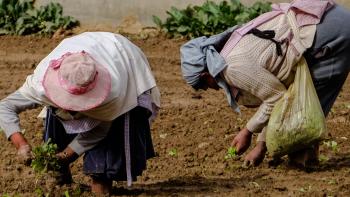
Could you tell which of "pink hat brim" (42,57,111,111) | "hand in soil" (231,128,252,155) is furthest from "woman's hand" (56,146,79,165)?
"hand in soil" (231,128,252,155)

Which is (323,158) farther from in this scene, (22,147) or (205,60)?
(22,147)

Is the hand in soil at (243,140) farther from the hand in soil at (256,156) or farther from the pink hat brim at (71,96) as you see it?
the pink hat brim at (71,96)

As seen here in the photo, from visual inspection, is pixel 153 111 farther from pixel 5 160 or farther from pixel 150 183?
pixel 5 160

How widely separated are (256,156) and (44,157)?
173cm

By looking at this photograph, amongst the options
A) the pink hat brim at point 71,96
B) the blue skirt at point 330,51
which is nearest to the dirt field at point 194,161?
the blue skirt at point 330,51

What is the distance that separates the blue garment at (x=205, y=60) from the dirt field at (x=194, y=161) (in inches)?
22.9

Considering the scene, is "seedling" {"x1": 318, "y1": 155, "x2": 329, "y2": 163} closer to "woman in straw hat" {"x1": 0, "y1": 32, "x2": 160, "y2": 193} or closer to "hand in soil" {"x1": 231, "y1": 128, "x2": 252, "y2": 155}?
"hand in soil" {"x1": 231, "y1": 128, "x2": 252, "y2": 155}

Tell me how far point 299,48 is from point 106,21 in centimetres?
469

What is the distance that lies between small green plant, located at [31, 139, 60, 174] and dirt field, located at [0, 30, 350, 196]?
0.35 metres

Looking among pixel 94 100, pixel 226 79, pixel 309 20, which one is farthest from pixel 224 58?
pixel 94 100

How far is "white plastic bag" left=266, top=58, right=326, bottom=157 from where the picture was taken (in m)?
6.27

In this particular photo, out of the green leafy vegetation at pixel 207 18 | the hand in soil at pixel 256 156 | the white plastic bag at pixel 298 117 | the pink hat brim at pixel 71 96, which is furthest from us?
the green leafy vegetation at pixel 207 18

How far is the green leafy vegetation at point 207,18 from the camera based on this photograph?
33.1ft

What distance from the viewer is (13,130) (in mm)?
5500
